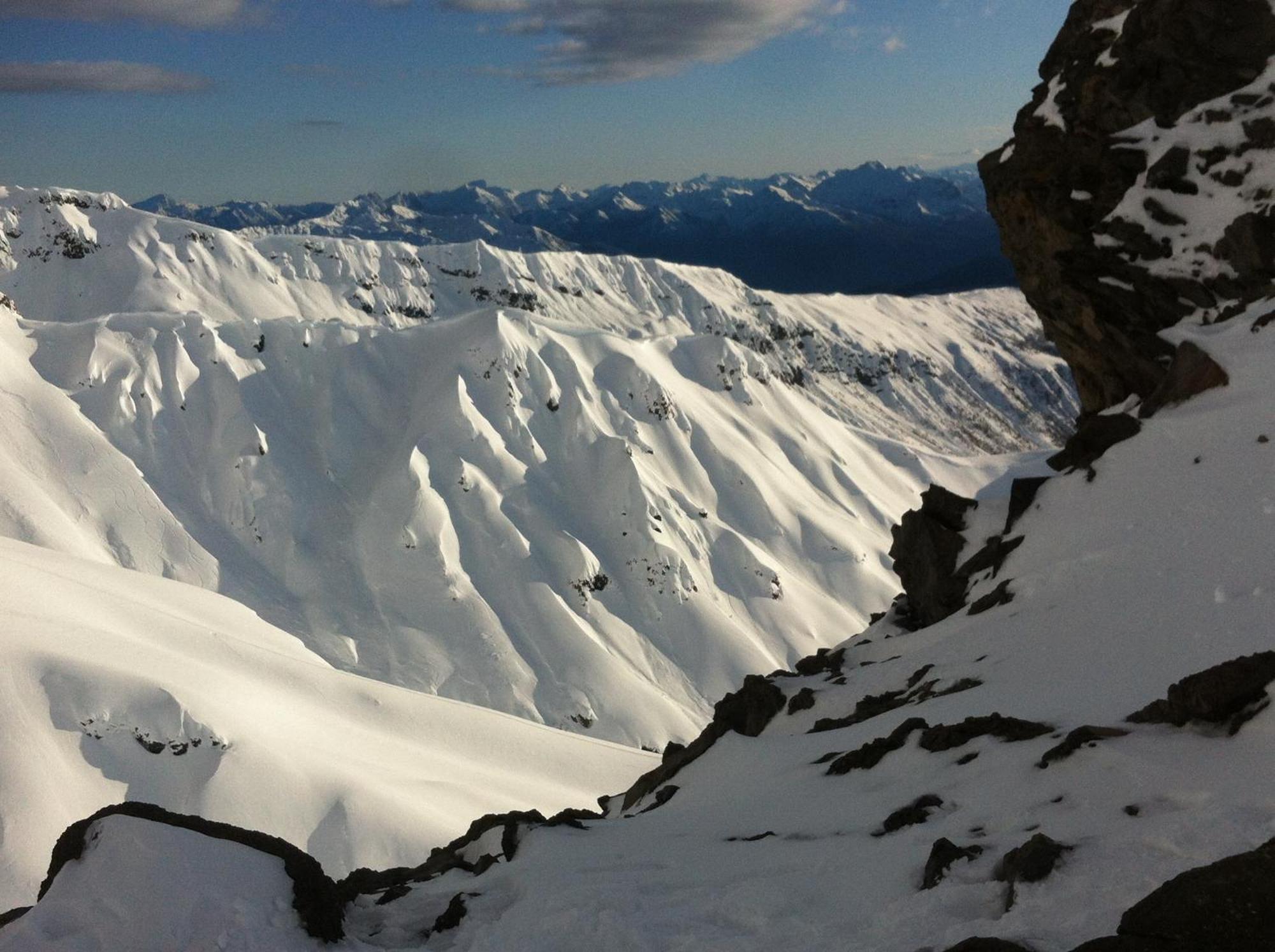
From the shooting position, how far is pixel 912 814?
443 inches

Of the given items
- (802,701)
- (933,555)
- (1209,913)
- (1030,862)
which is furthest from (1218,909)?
(933,555)

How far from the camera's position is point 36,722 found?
133ft

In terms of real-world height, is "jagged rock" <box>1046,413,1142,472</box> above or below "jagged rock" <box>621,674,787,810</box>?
above

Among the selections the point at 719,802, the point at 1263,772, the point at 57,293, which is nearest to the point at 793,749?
the point at 719,802

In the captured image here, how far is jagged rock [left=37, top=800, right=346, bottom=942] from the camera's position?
10367mm

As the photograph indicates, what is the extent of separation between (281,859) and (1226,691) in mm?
11115

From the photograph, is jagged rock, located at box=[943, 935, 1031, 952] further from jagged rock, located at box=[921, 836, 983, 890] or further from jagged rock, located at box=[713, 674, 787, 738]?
jagged rock, located at box=[713, 674, 787, 738]

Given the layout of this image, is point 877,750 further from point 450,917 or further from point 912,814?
point 450,917

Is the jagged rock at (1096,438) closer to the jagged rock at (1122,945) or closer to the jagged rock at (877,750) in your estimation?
the jagged rock at (877,750)

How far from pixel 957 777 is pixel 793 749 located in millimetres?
6854

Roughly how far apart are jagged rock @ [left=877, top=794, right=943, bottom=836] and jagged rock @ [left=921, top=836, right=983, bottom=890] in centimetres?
192

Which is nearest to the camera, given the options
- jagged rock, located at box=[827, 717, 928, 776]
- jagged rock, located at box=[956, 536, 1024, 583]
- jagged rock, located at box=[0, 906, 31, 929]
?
jagged rock, located at box=[0, 906, 31, 929]

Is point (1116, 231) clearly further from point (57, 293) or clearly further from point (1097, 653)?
point (57, 293)

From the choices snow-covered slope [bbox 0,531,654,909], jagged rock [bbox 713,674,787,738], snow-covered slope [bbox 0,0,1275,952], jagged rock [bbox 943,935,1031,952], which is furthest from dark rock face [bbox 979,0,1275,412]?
snow-covered slope [bbox 0,531,654,909]
